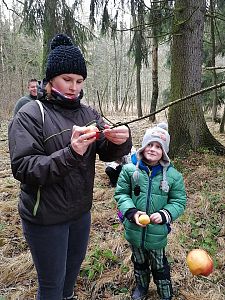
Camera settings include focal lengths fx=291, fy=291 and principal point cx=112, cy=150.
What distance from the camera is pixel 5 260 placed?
Result: 9.43 feet

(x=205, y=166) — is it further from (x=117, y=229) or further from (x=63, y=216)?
(x=63, y=216)

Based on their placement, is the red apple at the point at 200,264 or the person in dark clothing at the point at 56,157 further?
the red apple at the point at 200,264

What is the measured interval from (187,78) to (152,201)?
3.53 meters

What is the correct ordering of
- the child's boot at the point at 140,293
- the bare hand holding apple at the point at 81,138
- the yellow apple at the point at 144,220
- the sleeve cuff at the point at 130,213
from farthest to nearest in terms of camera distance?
the child's boot at the point at 140,293 < the sleeve cuff at the point at 130,213 < the yellow apple at the point at 144,220 < the bare hand holding apple at the point at 81,138

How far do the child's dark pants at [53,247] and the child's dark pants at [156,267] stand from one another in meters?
0.59

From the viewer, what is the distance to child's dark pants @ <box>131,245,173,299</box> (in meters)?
2.20

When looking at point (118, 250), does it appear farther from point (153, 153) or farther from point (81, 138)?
point (81, 138)

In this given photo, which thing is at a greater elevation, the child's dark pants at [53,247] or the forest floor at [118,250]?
the child's dark pants at [53,247]

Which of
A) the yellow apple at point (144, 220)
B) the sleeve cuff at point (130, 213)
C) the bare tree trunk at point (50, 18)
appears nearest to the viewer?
the yellow apple at point (144, 220)

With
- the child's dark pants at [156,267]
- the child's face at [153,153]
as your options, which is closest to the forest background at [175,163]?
the child's dark pants at [156,267]

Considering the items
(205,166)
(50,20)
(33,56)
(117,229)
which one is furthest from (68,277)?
(33,56)

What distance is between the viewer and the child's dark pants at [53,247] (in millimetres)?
1572

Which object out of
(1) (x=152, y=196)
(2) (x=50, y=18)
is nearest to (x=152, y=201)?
(1) (x=152, y=196)

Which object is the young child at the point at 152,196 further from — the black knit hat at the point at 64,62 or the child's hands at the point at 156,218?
the black knit hat at the point at 64,62
